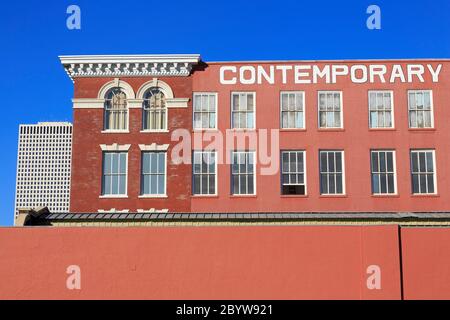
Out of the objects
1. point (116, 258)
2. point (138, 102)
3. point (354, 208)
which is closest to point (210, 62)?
point (138, 102)

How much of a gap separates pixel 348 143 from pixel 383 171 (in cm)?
215

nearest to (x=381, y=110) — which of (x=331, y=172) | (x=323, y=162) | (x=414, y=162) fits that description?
(x=414, y=162)

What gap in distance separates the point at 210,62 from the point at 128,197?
7768 millimetres

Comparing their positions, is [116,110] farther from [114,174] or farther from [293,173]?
[293,173]

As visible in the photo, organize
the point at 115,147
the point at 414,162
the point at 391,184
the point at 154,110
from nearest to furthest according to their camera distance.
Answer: the point at 391,184, the point at 414,162, the point at 115,147, the point at 154,110

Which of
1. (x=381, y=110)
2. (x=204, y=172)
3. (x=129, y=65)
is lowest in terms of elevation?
(x=204, y=172)

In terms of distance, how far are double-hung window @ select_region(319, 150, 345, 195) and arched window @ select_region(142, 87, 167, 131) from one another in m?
7.96

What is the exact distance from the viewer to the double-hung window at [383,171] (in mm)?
29625

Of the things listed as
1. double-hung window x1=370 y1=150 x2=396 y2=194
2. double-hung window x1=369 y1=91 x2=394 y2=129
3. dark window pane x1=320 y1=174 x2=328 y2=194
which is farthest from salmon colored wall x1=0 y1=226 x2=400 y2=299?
double-hung window x1=369 y1=91 x2=394 y2=129

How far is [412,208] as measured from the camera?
29.3 metres

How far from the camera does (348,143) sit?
3002 cm

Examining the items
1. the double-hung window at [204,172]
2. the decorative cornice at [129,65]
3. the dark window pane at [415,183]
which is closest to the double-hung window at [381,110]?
the dark window pane at [415,183]

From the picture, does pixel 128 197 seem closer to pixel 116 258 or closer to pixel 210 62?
pixel 210 62

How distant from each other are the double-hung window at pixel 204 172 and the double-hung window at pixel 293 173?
334cm
